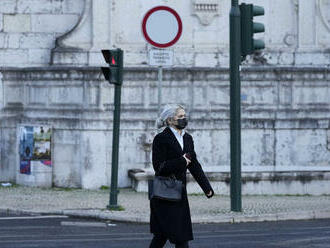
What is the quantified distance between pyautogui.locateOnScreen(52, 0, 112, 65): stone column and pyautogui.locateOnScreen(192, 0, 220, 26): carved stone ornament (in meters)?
1.75

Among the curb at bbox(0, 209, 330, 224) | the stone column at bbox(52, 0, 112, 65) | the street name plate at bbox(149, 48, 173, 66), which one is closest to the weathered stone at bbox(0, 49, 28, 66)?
the stone column at bbox(52, 0, 112, 65)

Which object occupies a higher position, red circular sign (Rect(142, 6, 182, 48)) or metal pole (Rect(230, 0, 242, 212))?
red circular sign (Rect(142, 6, 182, 48))

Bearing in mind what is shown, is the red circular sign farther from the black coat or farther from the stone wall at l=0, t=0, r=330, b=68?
the black coat

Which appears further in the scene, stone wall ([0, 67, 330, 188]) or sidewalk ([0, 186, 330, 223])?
stone wall ([0, 67, 330, 188])

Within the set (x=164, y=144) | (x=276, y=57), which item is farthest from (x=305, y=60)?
(x=164, y=144)

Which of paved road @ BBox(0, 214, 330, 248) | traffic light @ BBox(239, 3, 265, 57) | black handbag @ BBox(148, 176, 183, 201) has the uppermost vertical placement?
traffic light @ BBox(239, 3, 265, 57)

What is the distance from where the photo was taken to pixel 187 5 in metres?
23.8

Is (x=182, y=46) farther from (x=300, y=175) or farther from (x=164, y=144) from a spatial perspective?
(x=164, y=144)

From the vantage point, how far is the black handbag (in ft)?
37.9

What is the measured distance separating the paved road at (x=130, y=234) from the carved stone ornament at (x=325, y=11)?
7290 mm

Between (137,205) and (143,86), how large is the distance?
177 inches

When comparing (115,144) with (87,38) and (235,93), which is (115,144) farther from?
(87,38)

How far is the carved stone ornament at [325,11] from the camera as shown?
2398 cm

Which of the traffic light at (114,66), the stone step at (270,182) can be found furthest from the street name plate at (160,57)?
the stone step at (270,182)
